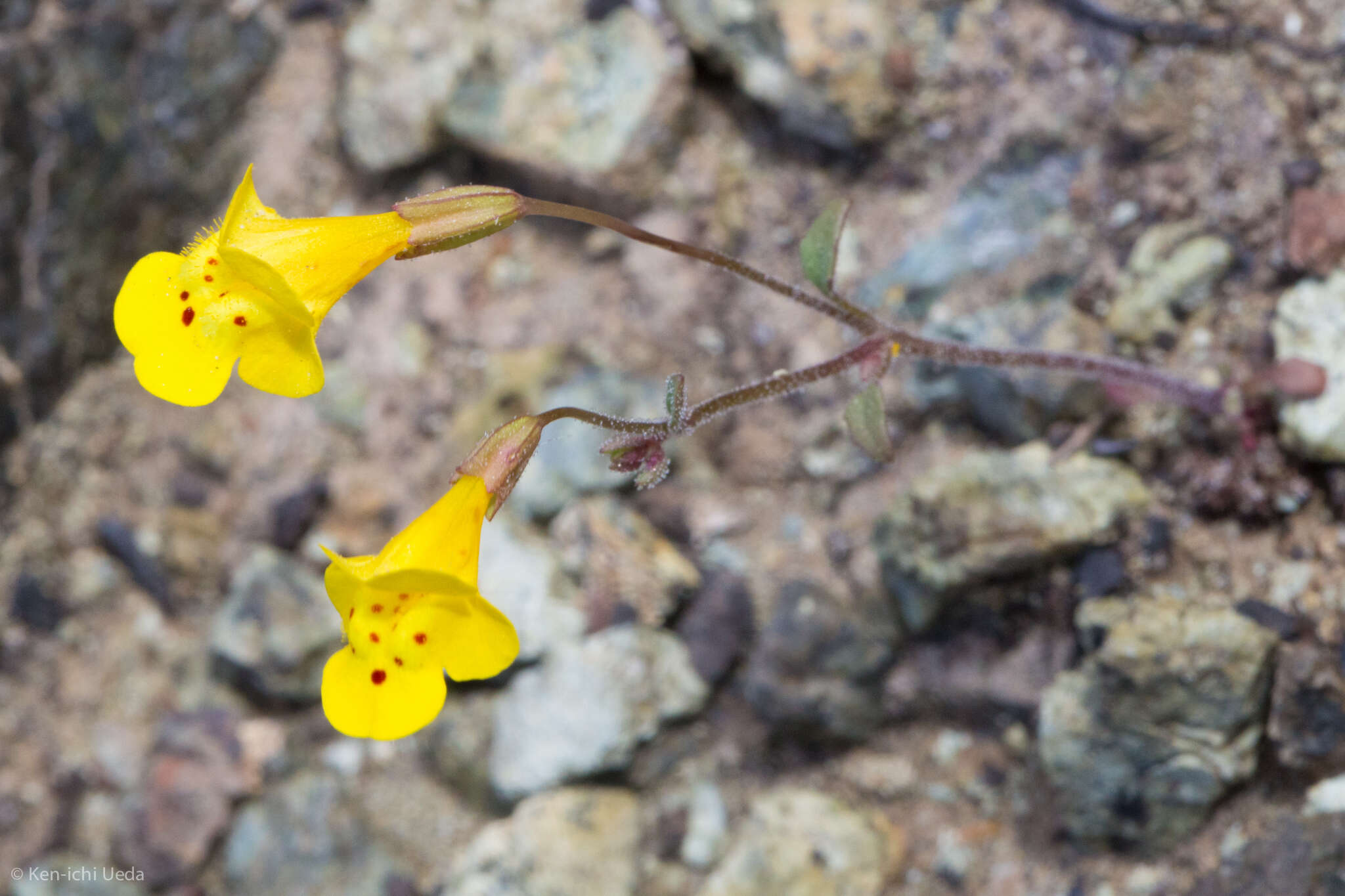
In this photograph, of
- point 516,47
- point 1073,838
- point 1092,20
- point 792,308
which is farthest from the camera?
point 516,47

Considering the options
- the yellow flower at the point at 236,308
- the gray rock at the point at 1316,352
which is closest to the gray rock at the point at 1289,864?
the gray rock at the point at 1316,352

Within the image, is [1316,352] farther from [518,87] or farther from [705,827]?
[518,87]

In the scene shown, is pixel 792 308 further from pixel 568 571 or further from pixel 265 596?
pixel 265 596

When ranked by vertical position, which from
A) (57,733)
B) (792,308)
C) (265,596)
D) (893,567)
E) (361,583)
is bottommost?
(57,733)

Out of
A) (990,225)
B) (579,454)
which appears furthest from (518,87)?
(990,225)

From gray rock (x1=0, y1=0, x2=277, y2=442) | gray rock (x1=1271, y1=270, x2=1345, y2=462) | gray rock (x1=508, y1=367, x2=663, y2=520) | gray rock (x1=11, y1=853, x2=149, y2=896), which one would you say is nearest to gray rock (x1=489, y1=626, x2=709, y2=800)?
gray rock (x1=508, y1=367, x2=663, y2=520)

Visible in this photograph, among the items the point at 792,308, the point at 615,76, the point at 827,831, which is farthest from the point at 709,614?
the point at 615,76

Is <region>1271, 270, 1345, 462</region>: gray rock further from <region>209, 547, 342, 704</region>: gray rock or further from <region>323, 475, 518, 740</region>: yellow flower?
<region>209, 547, 342, 704</region>: gray rock
